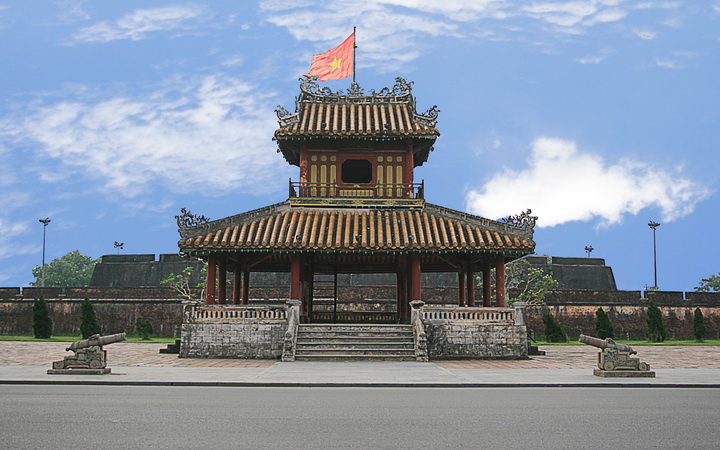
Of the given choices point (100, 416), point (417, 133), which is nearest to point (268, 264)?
point (417, 133)

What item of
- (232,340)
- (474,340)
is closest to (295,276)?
(232,340)

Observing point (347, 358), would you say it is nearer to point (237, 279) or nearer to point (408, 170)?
point (237, 279)

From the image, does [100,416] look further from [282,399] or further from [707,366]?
[707,366]

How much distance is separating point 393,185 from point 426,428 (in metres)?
17.4

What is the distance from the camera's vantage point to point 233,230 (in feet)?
74.2

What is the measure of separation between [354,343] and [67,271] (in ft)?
222

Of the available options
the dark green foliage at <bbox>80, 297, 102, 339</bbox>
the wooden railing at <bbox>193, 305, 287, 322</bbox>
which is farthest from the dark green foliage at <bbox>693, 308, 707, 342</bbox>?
the dark green foliage at <bbox>80, 297, 102, 339</bbox>

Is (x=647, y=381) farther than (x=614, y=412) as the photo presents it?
Yes

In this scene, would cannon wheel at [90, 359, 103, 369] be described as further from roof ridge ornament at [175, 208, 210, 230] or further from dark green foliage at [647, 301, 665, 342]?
dark green foliage at [647, 301, 665, 342]

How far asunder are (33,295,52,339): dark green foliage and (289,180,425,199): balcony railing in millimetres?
19720

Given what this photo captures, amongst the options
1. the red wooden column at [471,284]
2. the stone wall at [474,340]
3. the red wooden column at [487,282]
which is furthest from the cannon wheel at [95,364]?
the red wooden column at [471,284]

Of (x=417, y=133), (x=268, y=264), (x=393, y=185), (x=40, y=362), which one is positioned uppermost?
(x=417, y=133)

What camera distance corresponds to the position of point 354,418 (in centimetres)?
886

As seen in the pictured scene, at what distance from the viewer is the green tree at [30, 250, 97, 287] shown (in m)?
78.1
